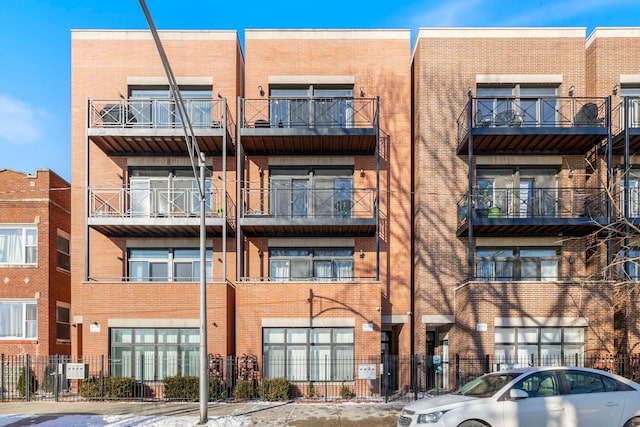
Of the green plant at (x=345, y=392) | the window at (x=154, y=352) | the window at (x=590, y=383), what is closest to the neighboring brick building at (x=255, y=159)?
the window at (x=154, y=352)

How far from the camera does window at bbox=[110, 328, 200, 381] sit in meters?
15.5

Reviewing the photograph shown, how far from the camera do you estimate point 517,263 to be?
17406mm

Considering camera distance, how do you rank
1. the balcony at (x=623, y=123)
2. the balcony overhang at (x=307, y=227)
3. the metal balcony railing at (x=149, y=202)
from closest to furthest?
the balcony overhang at (x=307, y=227) < the balcony at (x=623, y=123) < the metal balcony railing at (x=149, y=202)

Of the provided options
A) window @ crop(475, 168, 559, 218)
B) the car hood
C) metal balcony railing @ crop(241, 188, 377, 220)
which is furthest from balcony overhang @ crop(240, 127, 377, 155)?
the car hood

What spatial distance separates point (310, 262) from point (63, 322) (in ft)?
33.5

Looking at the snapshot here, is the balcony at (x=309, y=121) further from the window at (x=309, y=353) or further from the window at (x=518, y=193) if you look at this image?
the window at (x=309, y=353)

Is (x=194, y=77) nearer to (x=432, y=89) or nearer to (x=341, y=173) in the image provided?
(x=341, y=173)

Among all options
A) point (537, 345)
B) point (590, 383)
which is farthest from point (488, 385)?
point (537, 345)

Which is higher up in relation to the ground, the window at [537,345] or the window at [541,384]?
the window at [541,384]

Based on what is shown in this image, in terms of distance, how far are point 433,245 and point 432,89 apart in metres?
5.64

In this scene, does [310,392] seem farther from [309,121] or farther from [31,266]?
[31,266]

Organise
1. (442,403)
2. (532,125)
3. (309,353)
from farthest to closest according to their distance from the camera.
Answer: (532,125)
(309,353)
(442,403)

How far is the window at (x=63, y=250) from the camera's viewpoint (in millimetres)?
19297

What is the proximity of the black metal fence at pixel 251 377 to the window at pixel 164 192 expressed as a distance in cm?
527
